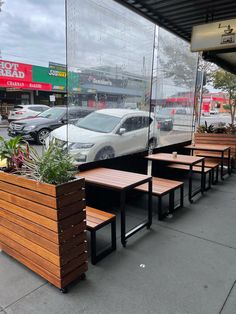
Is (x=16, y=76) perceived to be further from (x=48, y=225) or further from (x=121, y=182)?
(x=48, y=225)

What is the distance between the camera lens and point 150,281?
195 cm

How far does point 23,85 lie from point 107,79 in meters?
12.1

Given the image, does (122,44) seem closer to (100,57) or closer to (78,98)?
(100,57)

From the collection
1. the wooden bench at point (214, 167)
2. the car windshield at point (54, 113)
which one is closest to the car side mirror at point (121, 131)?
the wooden bench at point (214, 167)

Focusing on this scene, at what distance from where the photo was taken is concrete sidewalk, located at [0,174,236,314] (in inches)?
66.7

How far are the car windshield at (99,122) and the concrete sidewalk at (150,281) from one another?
164cm

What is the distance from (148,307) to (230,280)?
2.55ft

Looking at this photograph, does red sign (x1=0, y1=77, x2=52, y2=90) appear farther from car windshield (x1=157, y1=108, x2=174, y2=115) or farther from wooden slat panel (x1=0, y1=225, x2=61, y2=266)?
wooden slat panel (x1=0, y1=225, x2=61, y2=266)

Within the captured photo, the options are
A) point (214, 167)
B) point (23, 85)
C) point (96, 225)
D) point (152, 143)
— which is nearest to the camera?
point (96, 225)

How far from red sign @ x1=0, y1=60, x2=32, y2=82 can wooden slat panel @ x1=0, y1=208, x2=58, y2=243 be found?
12.7m

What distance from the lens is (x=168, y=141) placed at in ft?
16.9

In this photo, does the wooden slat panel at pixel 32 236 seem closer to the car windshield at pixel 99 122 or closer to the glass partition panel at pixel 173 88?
the car windshield at pixel 99 122

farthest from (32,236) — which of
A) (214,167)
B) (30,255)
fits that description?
(214,167)

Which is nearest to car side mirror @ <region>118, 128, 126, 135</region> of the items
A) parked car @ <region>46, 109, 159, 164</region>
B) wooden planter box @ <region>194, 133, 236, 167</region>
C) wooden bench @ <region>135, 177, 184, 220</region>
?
parked car @ <region>46, 109, 159, 164</region>
